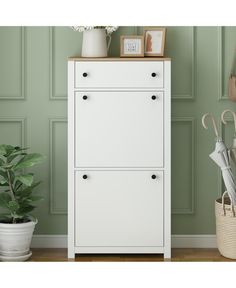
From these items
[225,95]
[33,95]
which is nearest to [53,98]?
[33,95]

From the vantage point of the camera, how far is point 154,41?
3.53 meters

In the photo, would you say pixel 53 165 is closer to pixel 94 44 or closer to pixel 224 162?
pixel 94 44

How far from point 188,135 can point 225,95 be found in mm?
388

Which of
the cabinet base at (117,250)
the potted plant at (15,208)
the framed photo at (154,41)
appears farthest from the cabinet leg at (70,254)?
the framed photo at (154,41)

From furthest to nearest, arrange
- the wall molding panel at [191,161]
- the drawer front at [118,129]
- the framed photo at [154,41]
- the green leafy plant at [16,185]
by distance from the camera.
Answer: the wall molding panel at [191,161] < the framed photo at [154,41] < the drawer front at [118,129] < the green leafy plant at [16,185]

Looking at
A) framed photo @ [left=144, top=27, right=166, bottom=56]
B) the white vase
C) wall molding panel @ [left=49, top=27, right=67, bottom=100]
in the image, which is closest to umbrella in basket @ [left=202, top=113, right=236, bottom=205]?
framed photo @ [left=144, top=27, right=166, bottom=56]

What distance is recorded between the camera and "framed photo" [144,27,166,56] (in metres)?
3.49

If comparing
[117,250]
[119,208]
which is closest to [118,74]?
[119,208]

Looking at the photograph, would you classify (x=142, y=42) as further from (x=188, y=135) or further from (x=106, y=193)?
(x=106, y=193)

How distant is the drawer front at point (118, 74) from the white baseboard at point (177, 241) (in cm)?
116

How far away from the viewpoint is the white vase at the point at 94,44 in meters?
3.43

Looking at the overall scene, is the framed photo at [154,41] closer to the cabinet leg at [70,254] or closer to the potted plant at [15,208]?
the potted plant at [15,208]

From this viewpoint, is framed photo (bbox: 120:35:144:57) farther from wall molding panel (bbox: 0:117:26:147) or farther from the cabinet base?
the cabinet base

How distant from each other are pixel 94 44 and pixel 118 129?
588mm
